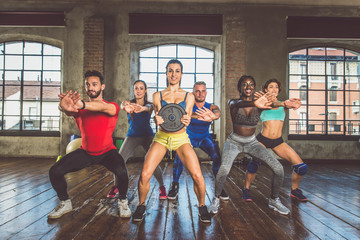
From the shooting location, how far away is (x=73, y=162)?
2275mm

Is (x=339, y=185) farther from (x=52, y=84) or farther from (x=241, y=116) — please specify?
(x=52, y=84)

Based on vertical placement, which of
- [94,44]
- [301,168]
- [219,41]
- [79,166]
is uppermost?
[219,41]

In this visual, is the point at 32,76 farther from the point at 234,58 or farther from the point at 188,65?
the point at 234,58

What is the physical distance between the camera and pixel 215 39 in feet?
19.8

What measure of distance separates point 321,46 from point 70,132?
7050 millimetres

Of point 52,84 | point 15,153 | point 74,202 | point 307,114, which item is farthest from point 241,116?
point 15,153

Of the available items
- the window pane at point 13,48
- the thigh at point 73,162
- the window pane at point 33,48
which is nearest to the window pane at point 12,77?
the window pane at point 13,48

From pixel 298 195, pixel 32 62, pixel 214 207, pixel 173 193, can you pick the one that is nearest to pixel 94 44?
Answer: pixel 32 62

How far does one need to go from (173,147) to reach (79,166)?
0.97m

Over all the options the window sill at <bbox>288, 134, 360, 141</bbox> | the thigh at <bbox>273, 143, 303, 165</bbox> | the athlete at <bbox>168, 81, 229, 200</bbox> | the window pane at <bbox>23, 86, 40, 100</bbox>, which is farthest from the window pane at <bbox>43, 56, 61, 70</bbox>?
the window sill at <bbox>288, 134, 360, 141</bbox>

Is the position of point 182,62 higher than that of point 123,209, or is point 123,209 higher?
point 182,62

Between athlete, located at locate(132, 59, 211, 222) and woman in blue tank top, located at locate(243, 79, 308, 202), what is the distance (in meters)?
0.99

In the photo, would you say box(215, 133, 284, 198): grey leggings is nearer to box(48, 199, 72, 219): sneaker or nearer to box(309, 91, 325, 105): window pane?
box(48, 199, 72, 219): sneaker

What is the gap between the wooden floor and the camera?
1.96 metres
